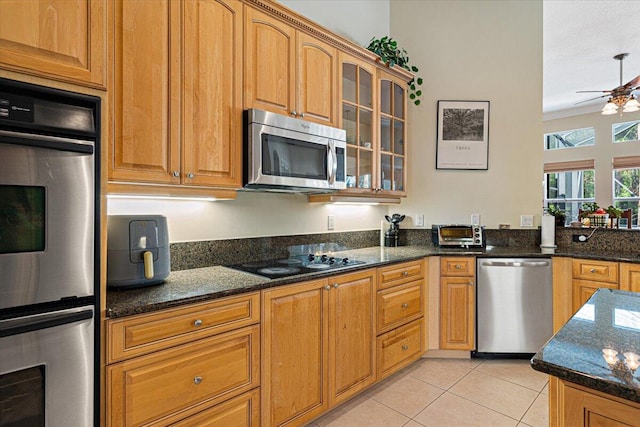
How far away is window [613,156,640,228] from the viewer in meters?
6.39

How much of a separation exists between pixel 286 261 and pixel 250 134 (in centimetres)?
92

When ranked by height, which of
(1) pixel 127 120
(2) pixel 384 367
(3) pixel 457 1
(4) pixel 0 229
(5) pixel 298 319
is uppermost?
(3) pixel 457 1

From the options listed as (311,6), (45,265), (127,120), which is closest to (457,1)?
(311,6)

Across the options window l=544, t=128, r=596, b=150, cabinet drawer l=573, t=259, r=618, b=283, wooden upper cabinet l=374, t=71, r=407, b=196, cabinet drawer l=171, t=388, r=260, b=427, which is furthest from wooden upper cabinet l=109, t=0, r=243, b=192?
window l=544, t=128, r=596, b=150

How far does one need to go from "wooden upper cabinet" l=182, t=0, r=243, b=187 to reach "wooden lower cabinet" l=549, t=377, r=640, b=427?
162 centimetres

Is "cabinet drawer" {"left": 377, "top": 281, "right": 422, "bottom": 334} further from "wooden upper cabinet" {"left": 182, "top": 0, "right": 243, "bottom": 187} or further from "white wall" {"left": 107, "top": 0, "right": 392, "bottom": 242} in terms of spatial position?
"wooden upper cabinet" {"left": 182, "top": 0, "right": 243, "bottom": 187}

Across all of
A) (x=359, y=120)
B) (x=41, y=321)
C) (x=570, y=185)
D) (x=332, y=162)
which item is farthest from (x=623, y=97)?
(x=41, y=321)

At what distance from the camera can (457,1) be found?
11.5ft

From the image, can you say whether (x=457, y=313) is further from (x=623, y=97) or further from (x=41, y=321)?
(x=623, y=97)

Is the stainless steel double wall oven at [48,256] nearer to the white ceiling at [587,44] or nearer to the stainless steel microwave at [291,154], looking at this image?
the stainless steel microwave at [291,154]

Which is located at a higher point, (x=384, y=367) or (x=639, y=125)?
(x=639, y=125)

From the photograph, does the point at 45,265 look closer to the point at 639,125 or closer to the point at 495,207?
the point at 495,207

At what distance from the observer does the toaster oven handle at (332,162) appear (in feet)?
7.70

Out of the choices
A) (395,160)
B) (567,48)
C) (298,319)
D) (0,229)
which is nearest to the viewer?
(0,229)
